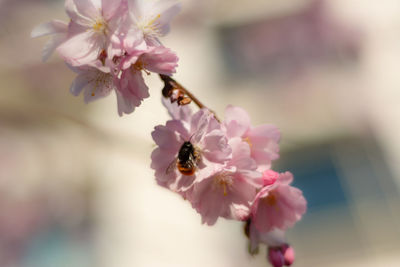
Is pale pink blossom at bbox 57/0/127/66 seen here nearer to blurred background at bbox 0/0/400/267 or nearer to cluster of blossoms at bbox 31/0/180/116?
cluster of blossoms at bbox 31/0/180/116

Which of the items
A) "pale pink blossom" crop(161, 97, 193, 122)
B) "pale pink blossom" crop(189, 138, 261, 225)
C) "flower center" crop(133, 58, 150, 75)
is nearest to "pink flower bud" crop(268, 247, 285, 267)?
"pale pink blossom" crop(189, 138, 261, 225)

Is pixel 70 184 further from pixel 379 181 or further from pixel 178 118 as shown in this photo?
pixel 178 118

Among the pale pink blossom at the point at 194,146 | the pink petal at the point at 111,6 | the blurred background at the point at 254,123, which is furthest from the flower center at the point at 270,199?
the blurred background at the point at 254,123

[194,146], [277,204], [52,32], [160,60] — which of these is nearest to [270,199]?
[277,204]

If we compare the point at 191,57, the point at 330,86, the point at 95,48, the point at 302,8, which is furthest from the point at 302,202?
the point at 302,8

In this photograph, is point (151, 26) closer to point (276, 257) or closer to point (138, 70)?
point (138, 70)
